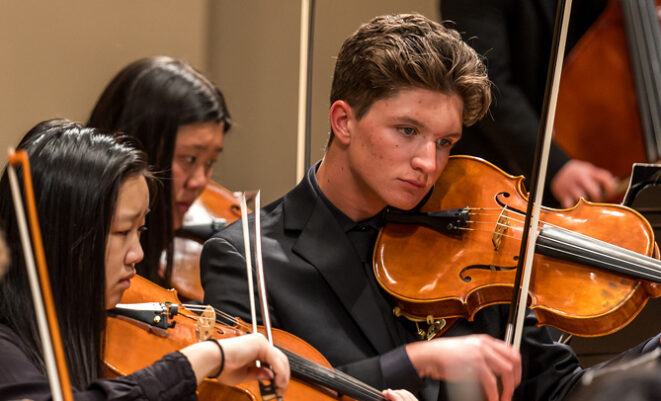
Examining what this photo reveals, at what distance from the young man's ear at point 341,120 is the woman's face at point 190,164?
2.25 feet

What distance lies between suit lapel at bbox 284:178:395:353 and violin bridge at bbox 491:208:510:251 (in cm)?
23

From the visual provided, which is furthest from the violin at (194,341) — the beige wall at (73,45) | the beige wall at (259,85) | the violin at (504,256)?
the beige wall at (259,85)

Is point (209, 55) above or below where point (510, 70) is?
below

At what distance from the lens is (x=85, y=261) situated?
1.11 m

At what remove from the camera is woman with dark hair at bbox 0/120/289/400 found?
102cm

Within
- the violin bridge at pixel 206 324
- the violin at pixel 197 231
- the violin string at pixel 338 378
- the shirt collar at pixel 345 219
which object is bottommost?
the violin at pixel 197 231

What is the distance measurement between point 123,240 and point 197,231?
0.99 meters

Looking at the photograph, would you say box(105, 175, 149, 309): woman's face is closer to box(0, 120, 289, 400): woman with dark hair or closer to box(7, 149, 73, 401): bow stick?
box(0, 120, 289, 400): woman with dark hair

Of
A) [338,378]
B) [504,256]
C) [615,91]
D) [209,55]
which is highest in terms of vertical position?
[615,91]

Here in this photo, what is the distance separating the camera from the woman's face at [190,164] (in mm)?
2080

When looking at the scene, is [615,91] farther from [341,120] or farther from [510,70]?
[341,120]

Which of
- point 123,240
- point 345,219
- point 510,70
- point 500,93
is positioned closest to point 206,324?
point 123,240

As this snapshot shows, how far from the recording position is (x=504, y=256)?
1362 millimetres

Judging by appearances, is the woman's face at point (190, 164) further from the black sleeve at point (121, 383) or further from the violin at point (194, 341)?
the black sleeve at point (121, 383)
